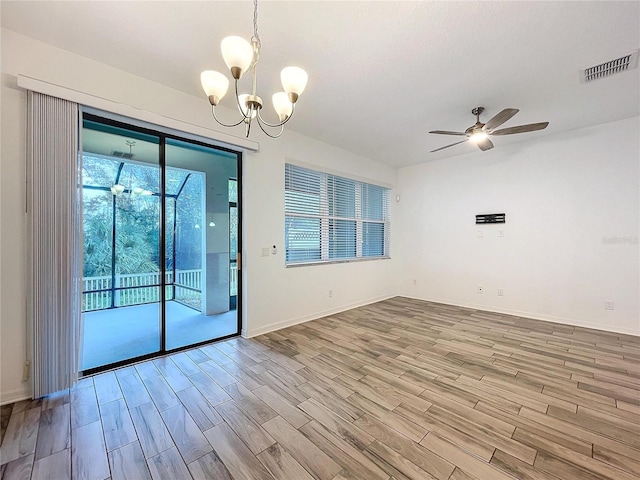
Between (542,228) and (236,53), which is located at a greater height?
(236,53)

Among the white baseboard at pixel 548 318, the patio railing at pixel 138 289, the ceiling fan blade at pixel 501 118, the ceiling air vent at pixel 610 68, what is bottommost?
the white baseboard at pixel 548 318

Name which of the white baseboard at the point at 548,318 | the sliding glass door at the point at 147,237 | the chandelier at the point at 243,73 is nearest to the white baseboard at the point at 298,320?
the sliding glass door at the point at 147,237

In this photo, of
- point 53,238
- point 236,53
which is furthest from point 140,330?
point 236,53

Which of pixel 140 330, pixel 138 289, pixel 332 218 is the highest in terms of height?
pixel 332 218

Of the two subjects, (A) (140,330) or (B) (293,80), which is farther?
(A) (140,330)

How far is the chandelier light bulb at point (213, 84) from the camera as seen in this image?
1.67 metres

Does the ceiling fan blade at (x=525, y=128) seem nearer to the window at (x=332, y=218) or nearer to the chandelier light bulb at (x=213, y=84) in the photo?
the window at (x=332, y=218)

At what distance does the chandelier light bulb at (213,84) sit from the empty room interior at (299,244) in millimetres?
13

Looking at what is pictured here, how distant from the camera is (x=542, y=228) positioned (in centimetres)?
416

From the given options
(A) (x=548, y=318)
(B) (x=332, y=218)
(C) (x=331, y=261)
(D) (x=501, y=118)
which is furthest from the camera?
(B) (x=332, y=218)

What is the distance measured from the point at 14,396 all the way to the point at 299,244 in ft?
10.3

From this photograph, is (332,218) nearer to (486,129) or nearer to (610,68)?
(486,129)

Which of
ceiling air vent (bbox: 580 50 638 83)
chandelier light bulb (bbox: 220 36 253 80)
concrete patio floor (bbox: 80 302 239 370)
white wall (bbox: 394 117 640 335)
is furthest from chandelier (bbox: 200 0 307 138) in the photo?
white wall (bbox: 394 117 640 335)

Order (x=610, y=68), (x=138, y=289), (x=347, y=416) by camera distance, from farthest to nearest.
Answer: (x=138, y=289), (x=610, y=68), (x=347, y=416)
